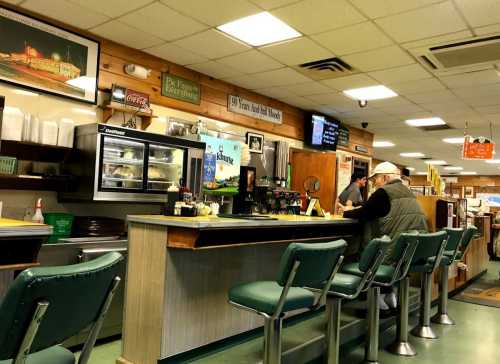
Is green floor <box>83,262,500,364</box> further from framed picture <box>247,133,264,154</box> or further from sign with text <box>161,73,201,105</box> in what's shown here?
framed picture <box>247,133,264,154</box>

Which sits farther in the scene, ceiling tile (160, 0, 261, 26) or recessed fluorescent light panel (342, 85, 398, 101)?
recessed fluorescent light panel (342, 85, 398, 101)

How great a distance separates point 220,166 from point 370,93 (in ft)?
8.48

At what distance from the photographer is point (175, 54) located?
4.84 m

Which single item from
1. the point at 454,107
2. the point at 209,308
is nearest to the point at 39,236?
the point at 209,308

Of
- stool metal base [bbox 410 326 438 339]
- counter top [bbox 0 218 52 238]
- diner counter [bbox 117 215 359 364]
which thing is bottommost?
stool metal base [bbox 410 326 438 339]

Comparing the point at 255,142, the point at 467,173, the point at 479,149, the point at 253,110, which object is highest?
the point at 467,173

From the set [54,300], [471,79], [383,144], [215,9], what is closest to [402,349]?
[54,300]

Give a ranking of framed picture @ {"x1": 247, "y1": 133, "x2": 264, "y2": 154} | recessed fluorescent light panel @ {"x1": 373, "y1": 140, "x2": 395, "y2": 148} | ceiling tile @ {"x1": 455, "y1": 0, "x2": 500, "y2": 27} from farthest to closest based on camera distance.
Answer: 1. recessed fluorescent light panel @ {"x1": 373, "y1": 140, "x2": 395, "y2": 148}
2. framed picture @ {"x1": 247, "y1": 133, "x2": 264, "y2": 154}
3. ceiling tile @ {"x1": 455, "y1": 0, "x2": 500, "y2": 27}

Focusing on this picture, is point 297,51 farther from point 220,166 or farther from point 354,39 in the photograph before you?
point 220,166

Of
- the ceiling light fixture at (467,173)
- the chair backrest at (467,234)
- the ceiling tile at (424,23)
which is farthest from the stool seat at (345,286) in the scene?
the ceiling light fixture at (467,173)

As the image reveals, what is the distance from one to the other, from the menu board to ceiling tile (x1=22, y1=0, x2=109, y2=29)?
5.78 feet

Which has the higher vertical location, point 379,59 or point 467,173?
point 379,59

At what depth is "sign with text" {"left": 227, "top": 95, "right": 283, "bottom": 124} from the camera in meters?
6.01

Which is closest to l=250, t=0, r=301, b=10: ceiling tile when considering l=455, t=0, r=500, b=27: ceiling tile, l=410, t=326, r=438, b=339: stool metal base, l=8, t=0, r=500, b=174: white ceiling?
l=8, t=0, r=500, b=174: white ceiling
